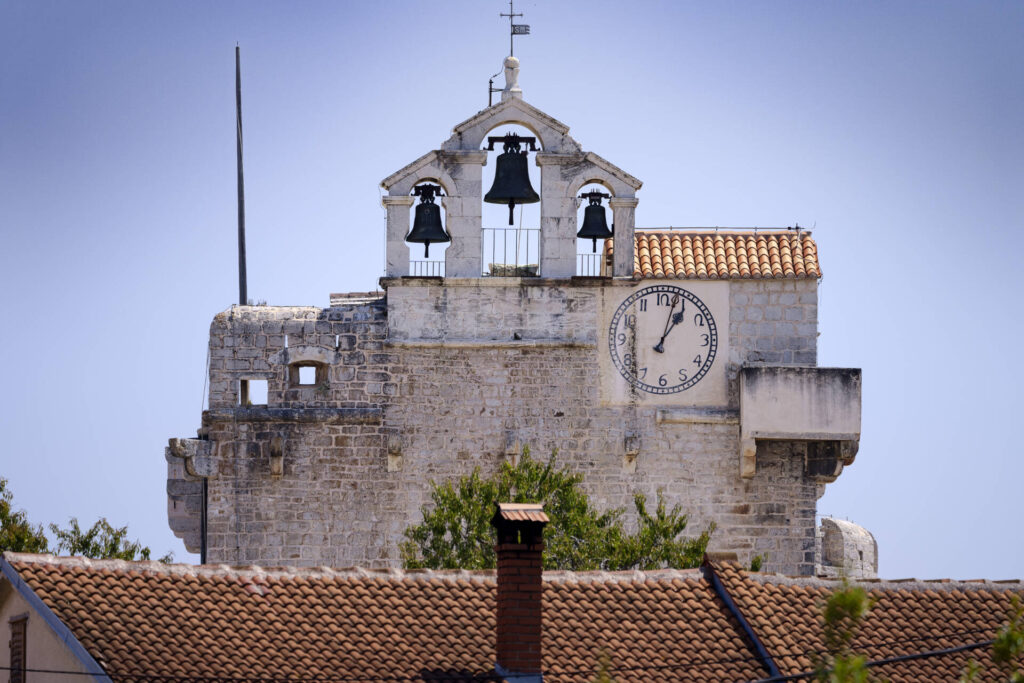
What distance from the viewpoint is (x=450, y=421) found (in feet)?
115

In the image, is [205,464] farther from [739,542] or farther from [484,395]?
[739,542]

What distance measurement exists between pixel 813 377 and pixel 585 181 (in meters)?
4.32

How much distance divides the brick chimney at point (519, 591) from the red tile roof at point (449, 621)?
0.25 metres

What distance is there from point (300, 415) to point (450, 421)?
6.99 ft

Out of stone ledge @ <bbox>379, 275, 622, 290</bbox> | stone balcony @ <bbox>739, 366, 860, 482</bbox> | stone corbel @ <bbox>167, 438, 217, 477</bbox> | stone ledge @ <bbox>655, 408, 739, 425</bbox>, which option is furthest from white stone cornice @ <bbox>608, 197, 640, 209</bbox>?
stone corbel @ <bbox>167, 438, 217, 477</bbox>

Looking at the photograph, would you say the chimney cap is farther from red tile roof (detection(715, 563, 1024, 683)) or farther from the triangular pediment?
the triangular pediment

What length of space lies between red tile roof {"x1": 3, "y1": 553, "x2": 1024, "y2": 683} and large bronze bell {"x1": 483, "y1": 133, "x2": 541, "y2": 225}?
1016cm

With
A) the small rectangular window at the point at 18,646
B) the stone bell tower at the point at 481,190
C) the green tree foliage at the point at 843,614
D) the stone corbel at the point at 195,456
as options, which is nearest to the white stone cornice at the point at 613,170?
the stone bell tower at the point at 481,190

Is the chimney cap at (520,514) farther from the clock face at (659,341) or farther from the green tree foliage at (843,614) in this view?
the clock face at (659,341)

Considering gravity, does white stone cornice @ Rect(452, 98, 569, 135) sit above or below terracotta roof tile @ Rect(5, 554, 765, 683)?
above

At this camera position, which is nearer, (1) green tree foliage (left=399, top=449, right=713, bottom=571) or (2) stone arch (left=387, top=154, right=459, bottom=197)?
(1) green tree foliage (left=399, top=449, right=713, bottom=571)

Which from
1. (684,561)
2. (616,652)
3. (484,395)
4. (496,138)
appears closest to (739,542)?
(684,561)

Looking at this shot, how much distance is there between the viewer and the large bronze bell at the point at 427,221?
35406 millimetres

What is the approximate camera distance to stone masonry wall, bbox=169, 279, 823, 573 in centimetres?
3497
